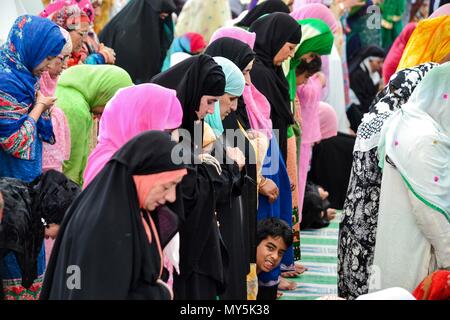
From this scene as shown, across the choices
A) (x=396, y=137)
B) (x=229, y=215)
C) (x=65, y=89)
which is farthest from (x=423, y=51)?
(x=65, y=89)

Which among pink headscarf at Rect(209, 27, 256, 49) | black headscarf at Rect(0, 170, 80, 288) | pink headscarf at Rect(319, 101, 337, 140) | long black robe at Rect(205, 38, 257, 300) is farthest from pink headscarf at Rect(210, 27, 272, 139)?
pink headscarf at Rect(319, 101, 337, 140)

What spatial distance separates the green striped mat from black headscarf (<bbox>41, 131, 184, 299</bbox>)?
3.03m

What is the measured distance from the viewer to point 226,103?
5.10 m

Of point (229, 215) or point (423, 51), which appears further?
point (423, 51)

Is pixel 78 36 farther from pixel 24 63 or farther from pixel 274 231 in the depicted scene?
pixel 274 231

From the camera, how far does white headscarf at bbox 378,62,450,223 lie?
4.39m

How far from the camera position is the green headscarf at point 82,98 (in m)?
5.41

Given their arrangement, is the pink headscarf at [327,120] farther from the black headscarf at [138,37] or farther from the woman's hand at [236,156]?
the woman's hand at [236,156]

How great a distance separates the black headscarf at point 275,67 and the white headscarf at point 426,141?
1832mm

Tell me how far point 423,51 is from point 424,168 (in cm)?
121

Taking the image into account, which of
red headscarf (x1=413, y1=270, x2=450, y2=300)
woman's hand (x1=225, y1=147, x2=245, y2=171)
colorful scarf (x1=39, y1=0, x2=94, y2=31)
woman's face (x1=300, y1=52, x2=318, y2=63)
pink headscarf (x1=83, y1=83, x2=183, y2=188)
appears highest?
pink headscarf (x1=83, y1=83, x2=183, y2=188)

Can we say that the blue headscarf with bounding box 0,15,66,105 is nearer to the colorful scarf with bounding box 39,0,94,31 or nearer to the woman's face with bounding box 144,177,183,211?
the colorful scarf with bounding box 39,0,94,31

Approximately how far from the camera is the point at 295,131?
279 inches
